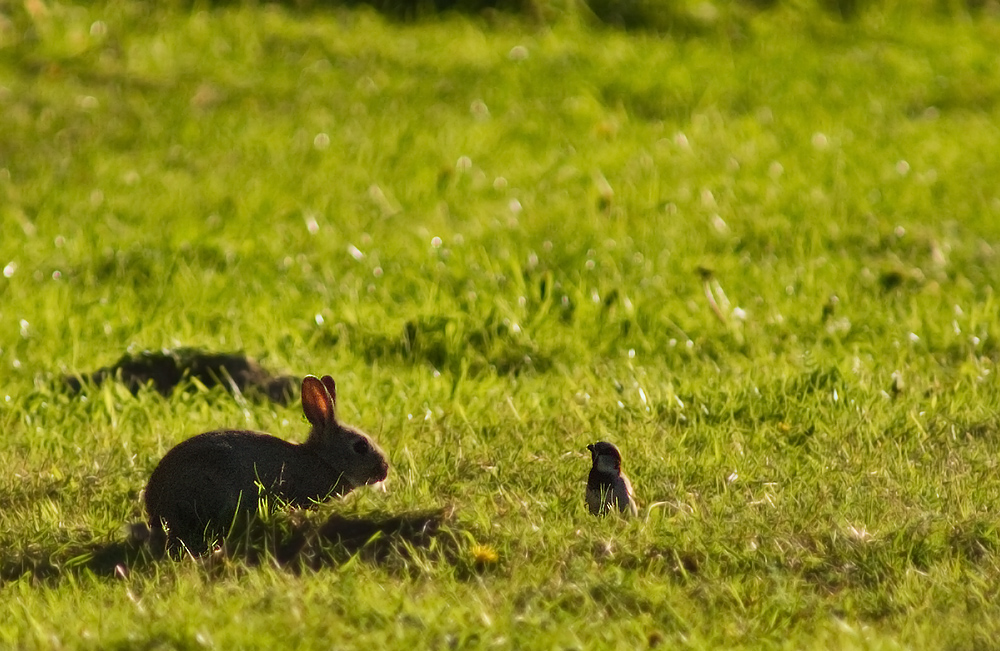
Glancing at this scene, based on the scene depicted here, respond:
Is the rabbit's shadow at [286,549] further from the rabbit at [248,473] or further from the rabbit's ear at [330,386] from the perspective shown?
the rabbit's ear at [330,386]

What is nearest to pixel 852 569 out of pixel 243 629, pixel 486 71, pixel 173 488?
pixel 243 629

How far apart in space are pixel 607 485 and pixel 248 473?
1.10m

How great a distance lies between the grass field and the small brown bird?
8 cm

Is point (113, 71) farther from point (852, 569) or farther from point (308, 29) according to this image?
point (852, 569)

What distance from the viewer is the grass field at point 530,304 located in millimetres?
4098

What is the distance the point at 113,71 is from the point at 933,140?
554cm

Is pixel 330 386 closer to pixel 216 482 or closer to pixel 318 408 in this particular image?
pixel 318 408

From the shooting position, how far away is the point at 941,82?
11.0 metres

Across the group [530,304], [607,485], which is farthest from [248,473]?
[530,304]

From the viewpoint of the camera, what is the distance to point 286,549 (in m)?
4.46

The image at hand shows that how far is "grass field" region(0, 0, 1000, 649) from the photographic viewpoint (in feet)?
13.4

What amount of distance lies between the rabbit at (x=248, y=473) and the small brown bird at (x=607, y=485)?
71 centimetres

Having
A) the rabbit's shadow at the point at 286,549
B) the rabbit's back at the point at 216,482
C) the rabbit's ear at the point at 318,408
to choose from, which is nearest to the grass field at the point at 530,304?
the rabbit's shadow at the point at 286,549

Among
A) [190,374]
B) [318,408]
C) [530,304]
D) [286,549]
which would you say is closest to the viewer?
[286,549]
